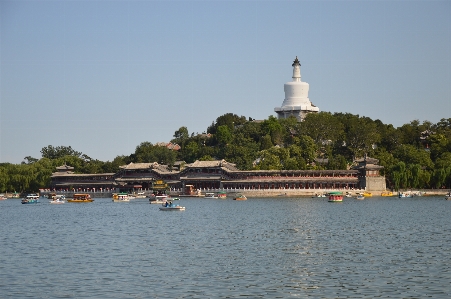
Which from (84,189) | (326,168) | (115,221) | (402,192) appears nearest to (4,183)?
(84,189)

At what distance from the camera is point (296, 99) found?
122062 millimetres

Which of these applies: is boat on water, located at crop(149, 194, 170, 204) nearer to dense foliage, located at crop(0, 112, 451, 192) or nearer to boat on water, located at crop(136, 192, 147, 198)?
boat on water, located at crop(136, 192, 147, 198)

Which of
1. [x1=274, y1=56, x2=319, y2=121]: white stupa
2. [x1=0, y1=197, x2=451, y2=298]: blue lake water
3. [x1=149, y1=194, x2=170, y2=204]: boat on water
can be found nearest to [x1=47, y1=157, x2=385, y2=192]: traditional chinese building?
[x1=149, y1=194, x2=170, y2=204]: boat on water

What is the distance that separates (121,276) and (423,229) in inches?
851

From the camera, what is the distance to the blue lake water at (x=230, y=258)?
80.6ft

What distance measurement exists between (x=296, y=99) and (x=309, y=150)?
2538 cm

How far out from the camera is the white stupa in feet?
397

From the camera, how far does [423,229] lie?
142 ft

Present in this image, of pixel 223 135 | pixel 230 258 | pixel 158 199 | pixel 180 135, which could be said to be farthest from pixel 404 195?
pixel 230 258

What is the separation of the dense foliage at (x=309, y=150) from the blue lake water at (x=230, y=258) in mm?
42416

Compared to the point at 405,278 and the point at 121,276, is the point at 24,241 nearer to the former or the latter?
the point at 121,276

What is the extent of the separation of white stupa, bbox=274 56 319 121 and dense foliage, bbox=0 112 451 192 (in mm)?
7301

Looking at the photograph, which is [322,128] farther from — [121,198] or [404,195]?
[121,198]

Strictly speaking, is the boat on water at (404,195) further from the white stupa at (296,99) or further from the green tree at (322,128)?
the white stupa at (296,99)
